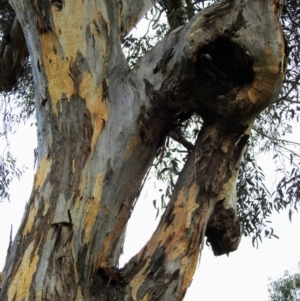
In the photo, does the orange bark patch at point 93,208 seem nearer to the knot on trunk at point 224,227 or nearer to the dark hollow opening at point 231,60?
the knot on trunk at point 224,227

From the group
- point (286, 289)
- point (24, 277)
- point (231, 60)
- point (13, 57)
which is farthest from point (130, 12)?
point (286, 289)

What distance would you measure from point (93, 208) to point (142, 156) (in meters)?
0.31

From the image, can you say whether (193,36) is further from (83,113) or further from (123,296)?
(123,296)

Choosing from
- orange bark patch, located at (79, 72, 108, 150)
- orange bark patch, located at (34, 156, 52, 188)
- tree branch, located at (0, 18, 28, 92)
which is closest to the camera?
orange bark patch, located at (34, 156, 52, 188)

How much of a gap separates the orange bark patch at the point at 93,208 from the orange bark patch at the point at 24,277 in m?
0.20

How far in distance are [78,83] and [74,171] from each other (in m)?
0.43

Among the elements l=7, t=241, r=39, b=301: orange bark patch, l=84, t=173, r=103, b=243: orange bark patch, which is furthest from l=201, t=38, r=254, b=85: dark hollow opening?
l=7, t=241, r=39, b=301: orange bark patch

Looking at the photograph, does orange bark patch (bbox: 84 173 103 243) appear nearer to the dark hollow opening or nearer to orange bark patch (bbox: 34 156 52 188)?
orange bark patch (bbox: 34 156 52 188)

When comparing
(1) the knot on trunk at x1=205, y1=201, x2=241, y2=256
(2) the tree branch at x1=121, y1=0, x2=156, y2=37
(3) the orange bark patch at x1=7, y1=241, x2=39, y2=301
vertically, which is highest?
(2) the tree branch at x1=121, y1=0, x2=156, y2=37

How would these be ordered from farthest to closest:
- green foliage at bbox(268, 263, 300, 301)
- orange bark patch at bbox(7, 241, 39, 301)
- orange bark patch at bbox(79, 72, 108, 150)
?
green foliage at bbox(268, 263, 300, 301) < orange bark patch at bbox(79, 72, 108, 150) < orange bark patch at bbox(7, 241, 39, 301)

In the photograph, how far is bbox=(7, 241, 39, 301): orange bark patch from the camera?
179 centimetres

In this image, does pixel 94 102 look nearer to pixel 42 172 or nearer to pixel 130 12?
pixel 42 172

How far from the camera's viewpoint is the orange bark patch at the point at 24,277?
5.86 ft

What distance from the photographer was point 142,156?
2.18m
